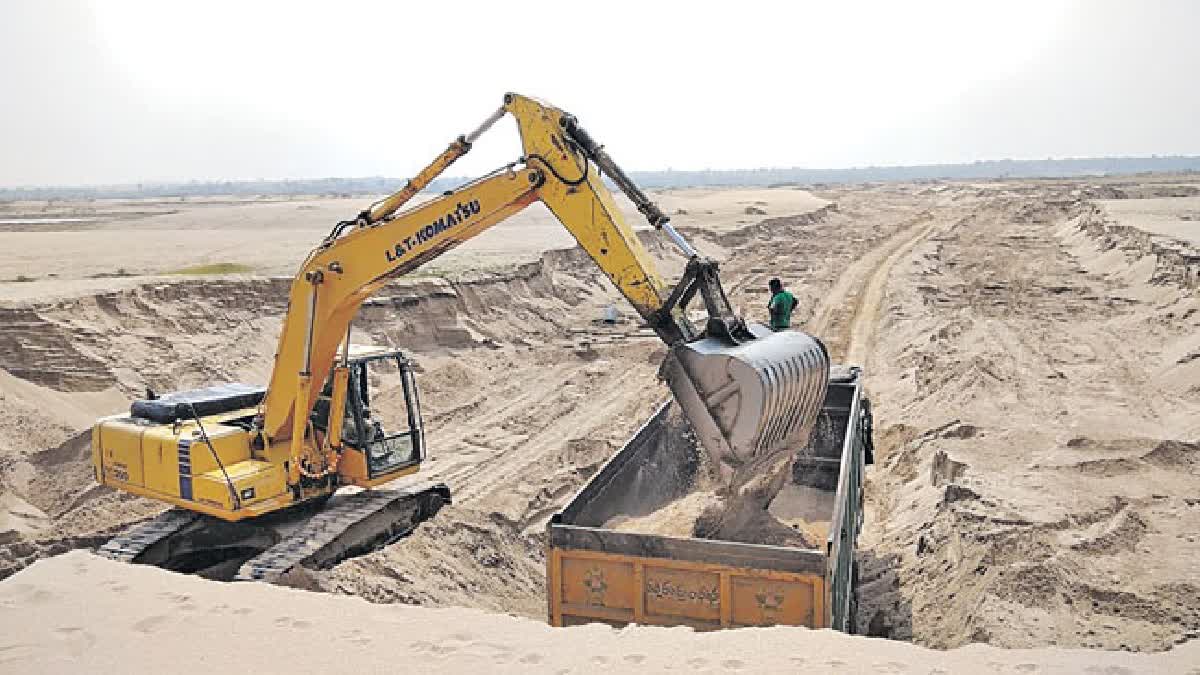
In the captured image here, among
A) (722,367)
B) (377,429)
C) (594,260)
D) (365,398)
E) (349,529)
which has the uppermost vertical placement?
(594,260)

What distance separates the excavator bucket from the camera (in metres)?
6.58

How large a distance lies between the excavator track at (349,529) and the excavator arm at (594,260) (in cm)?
55

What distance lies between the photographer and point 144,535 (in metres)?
8.44

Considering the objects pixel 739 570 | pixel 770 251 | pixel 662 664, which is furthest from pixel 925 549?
pixel 770 251

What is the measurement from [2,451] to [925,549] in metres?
10.5

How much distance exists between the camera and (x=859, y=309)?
75.5 feet

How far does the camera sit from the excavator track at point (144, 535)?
320 inches

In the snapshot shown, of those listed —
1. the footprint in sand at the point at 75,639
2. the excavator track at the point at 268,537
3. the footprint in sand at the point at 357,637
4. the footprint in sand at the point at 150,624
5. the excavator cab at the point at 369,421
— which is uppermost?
the excavator cab at the point at 369,421

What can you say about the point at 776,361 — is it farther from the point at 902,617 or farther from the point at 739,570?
the point at 902,617

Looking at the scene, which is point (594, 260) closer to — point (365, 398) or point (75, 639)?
point (365, 398)

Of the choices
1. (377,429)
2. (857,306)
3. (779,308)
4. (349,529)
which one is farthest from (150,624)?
(857,306)

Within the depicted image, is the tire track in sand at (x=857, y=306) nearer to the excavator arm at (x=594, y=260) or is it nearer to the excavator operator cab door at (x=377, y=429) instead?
the excavator operator cab door at (x=377, y=429)

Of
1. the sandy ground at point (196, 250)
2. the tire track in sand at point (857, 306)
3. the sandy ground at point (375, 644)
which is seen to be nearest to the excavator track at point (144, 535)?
the sandy ground at point (375, 644)

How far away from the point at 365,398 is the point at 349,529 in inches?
48.4
